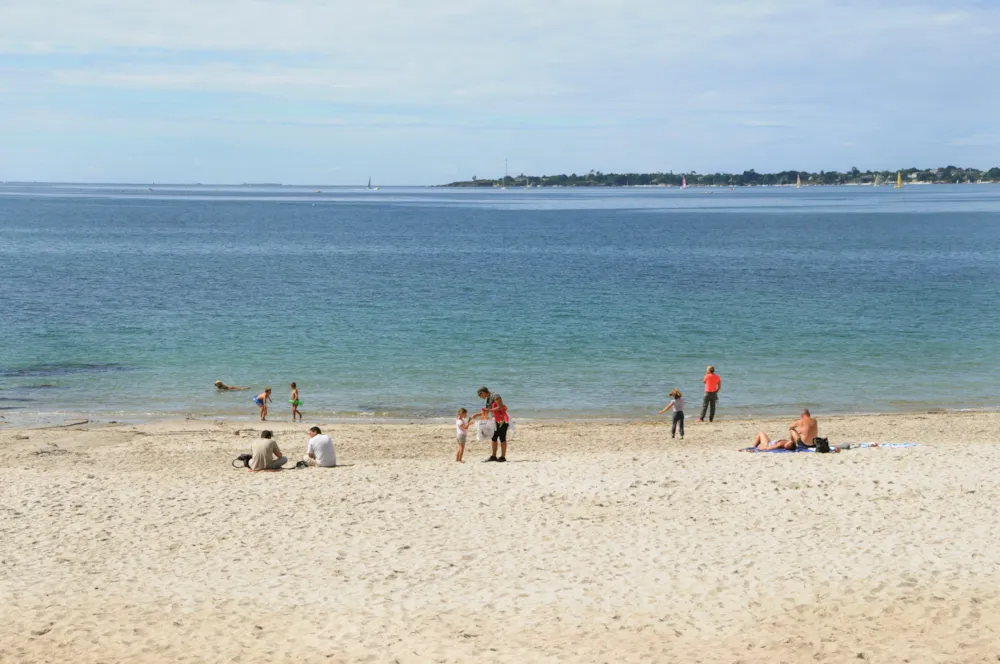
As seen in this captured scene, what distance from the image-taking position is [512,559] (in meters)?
13.6

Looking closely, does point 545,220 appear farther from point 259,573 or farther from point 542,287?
point 259,573

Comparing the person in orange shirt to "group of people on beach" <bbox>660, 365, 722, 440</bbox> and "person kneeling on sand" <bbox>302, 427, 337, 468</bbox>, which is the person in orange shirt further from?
"person kneeling on sand" <bbox>302, 427, 337, 468</bbox>

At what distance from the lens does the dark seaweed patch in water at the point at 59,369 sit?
31297 millimetres

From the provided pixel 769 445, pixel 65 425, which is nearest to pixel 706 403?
pixel 769 445

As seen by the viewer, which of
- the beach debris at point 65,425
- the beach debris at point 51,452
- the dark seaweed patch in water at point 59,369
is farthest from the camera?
the dark seaweed patch in water at point 59,369

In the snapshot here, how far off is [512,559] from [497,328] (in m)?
27.8

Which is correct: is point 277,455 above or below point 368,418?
above

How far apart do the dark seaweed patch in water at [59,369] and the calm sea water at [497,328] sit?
0.09 metres

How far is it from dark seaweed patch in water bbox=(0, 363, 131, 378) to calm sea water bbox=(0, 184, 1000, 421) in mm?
88

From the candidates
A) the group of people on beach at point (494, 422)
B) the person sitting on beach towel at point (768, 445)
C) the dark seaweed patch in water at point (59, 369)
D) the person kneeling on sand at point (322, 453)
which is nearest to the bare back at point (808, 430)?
the person sitting on beach towel at point (768, 445)

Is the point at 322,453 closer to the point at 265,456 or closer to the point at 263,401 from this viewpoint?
the point at 265,456

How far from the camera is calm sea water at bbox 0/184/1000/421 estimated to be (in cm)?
2908

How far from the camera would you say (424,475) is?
1798 cm

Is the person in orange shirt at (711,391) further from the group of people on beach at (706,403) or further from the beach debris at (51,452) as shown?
the beach debris at (51,452)
